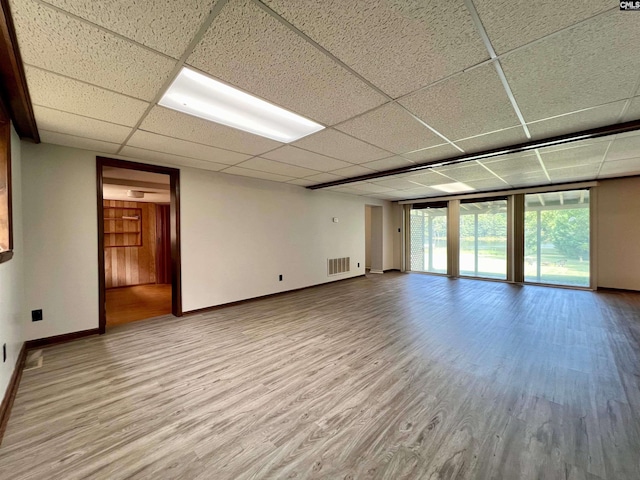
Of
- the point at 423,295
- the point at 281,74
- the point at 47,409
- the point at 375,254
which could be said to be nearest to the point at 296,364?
the point at 47,409

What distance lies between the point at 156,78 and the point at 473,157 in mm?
3717

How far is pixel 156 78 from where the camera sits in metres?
1.79

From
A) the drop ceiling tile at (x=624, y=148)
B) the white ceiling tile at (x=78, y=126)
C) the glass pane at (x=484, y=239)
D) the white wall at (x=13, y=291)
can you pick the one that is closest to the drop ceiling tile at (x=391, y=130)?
the drop ceiling tile at (x=624, y=148)

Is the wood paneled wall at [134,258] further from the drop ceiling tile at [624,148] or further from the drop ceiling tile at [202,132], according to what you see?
the drop ceiling tile at [624,148]

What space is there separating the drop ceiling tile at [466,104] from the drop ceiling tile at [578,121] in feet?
1.12

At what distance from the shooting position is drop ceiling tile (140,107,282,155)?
2.39 m

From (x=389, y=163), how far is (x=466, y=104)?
187 centimetres

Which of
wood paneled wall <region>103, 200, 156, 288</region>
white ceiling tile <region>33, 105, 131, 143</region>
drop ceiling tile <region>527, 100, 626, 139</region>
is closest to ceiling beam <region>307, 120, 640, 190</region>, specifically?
drop ceiling tile <region>527, 100, 626, 139</region>

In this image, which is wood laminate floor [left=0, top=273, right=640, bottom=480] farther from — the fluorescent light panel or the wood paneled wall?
the wood paneled wall

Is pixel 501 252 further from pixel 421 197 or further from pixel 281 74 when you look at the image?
pixel 281 74

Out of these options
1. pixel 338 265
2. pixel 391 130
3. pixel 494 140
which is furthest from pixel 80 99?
pixel 338 265

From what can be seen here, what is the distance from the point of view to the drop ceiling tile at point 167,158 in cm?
339

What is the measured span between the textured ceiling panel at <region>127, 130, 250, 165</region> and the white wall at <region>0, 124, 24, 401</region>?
1004 mm

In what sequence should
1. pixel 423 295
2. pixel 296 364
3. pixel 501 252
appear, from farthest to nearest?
pixel 501 252 < pixel 423 295 < pixel 296 364
